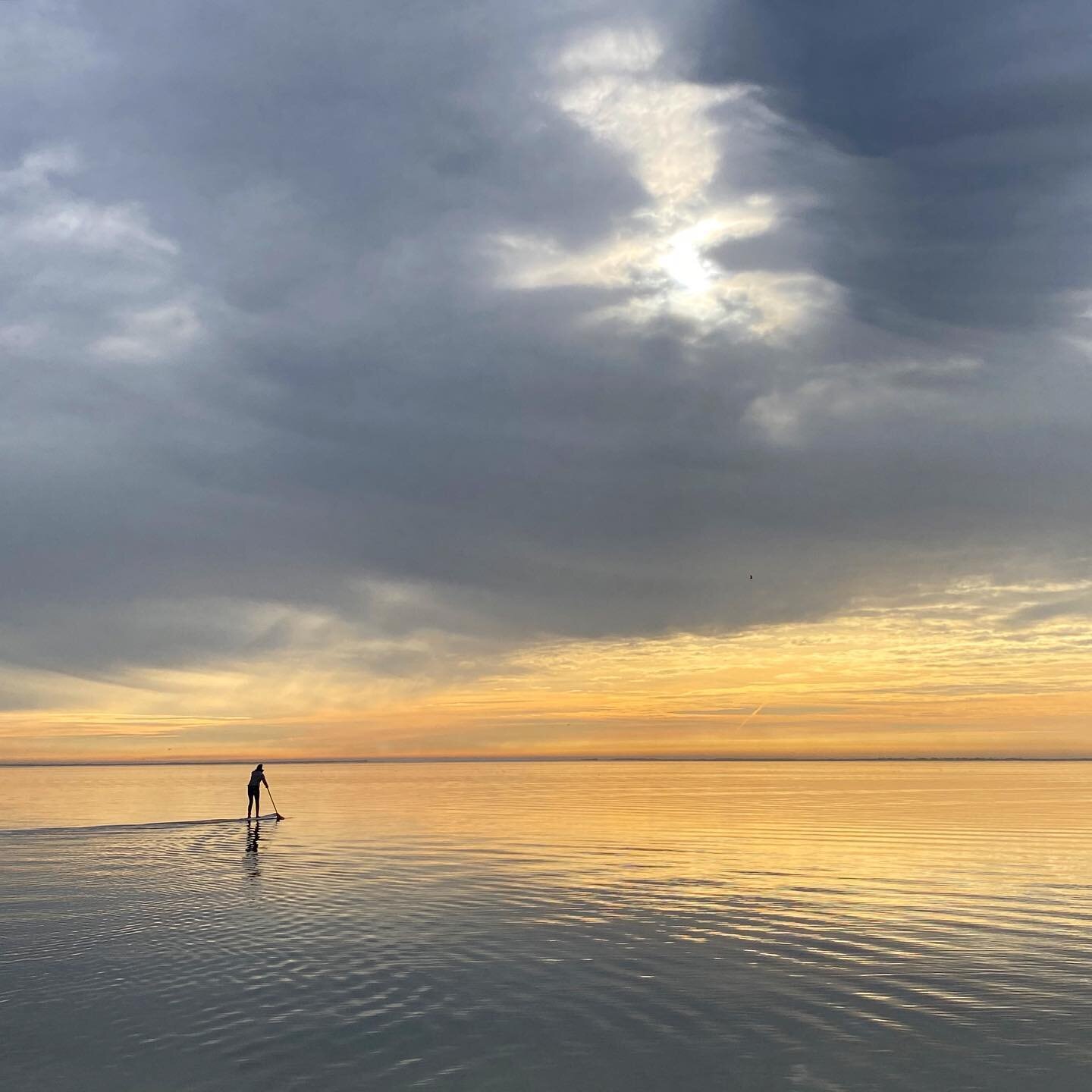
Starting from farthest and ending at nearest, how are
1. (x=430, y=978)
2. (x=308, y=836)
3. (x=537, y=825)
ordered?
(x=537, y=825) → (x=308, y=836) → (x=430, y=978)

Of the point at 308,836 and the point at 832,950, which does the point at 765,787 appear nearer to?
the point at 308,836

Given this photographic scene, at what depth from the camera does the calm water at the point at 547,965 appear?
14070 mm

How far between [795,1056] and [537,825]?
44.0 metres

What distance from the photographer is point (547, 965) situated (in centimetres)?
2041

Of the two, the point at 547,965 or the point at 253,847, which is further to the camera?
the point at 253,847

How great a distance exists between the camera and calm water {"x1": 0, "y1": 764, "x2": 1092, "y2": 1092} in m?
14.1

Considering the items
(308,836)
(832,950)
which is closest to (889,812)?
(308,836)

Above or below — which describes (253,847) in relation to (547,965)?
below

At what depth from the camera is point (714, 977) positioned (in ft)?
63.5

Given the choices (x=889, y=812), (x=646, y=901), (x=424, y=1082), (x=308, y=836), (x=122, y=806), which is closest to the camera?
(x=424, y=1082)

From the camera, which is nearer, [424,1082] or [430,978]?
[424,1082]

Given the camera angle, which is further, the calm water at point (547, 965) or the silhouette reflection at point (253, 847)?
the silhouette reflection at point (253, 847)

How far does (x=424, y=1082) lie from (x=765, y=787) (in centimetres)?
11016

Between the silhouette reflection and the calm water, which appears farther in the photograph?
the silhouette reflection
